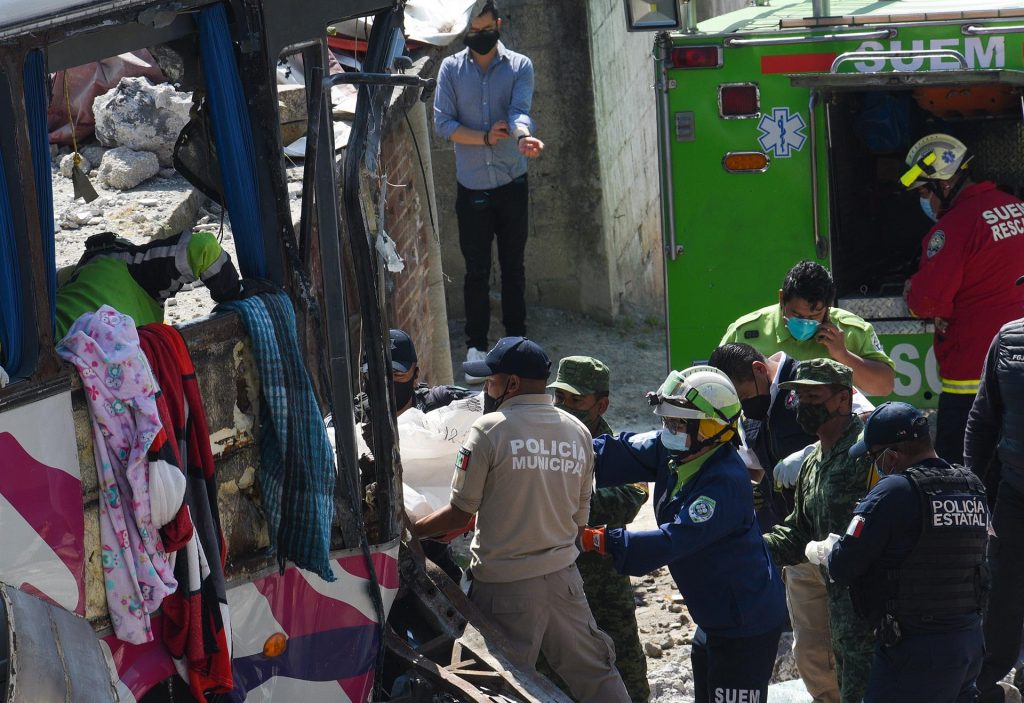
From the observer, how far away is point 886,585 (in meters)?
4.57

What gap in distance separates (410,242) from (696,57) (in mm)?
1869

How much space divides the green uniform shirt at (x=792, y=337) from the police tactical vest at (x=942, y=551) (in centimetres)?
157

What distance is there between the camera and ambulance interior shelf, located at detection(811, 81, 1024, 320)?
8.02 m

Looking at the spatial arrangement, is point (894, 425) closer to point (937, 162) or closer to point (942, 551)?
point (942, 551)

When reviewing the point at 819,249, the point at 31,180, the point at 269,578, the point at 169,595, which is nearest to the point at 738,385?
the point at 819,249

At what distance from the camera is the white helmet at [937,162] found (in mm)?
6789

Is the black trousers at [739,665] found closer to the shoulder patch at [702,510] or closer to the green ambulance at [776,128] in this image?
the shoulder patch at [702,510]

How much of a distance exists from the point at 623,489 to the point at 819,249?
98.6 inches

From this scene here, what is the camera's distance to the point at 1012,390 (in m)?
5.40

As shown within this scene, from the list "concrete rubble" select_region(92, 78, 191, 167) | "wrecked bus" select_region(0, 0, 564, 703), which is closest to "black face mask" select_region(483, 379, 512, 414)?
"wrecked bus" select_region(0, 0, 564, 703)

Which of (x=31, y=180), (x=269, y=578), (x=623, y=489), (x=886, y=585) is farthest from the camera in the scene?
(x=623, y=489)

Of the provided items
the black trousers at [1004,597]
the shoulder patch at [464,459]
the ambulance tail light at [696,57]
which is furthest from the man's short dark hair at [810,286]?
the shoulder patch at [464,459]

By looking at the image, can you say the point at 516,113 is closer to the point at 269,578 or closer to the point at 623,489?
the point at 623,489

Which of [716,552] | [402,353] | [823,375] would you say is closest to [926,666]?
[716,552]
